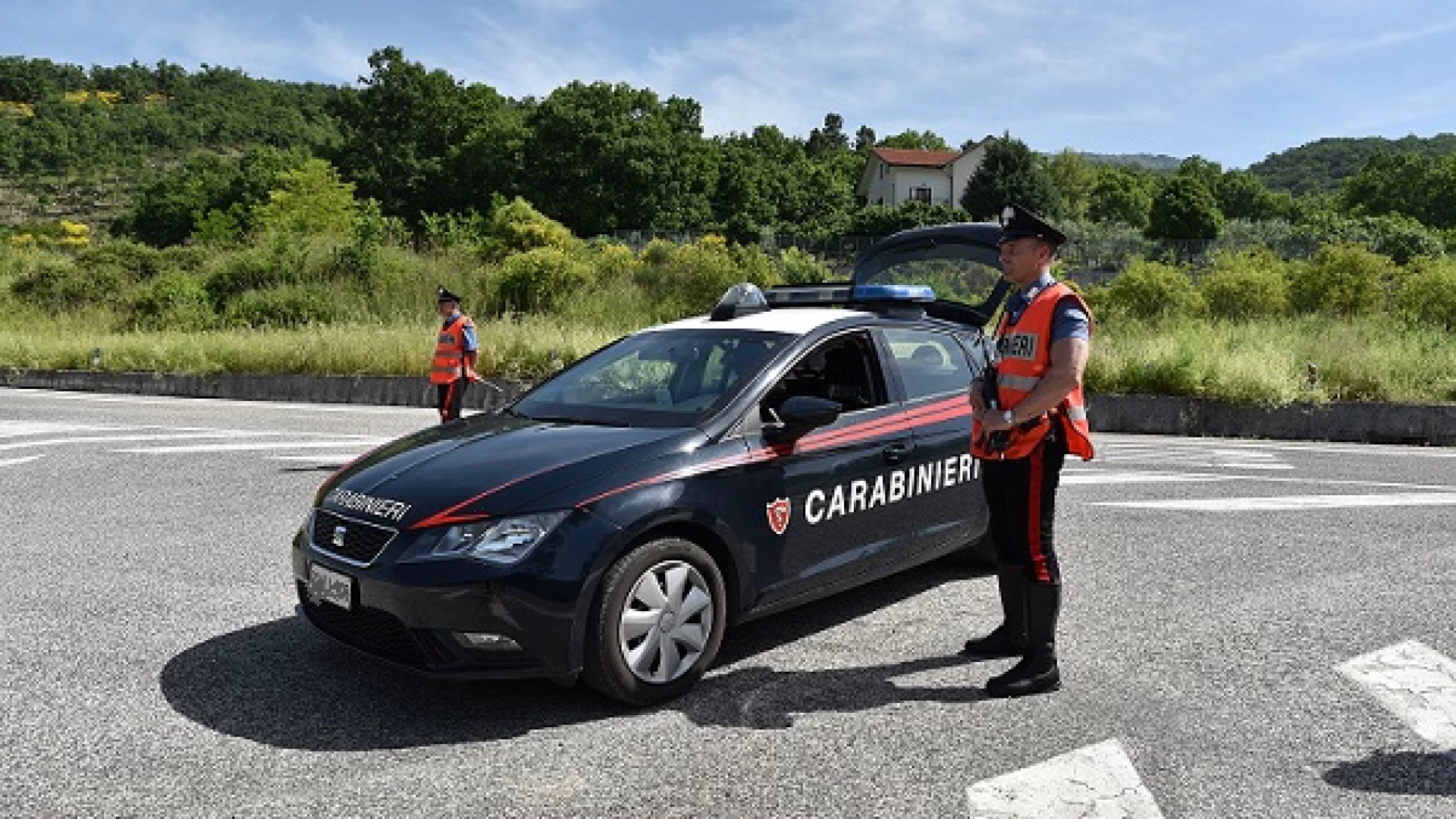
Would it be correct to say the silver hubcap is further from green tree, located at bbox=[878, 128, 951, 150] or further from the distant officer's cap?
green tree, located at bbox=[878, 128, 951, 150]

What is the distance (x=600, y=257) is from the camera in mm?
28688

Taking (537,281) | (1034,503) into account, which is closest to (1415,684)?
(1034,503)

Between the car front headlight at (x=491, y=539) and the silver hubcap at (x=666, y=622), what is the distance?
416 millimetres

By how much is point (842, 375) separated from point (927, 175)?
95.0m

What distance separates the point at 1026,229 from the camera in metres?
4.22

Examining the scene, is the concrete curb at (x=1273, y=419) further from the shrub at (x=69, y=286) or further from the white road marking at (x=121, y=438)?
the shrub at (x=69, y=286)

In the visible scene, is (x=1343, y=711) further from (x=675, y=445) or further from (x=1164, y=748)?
(x=675, y=445)

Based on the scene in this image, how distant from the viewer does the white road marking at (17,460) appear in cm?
1032

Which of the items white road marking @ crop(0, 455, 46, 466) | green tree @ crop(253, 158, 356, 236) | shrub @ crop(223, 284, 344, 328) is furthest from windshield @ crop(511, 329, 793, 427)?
green tree @ crop(253, 158, 356, 236)

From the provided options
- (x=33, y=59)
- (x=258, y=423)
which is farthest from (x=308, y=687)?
(x=33, y=59)

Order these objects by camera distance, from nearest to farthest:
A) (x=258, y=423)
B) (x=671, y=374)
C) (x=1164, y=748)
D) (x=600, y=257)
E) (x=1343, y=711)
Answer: (x=1164, y=748) → (x=1343, y=711) → (x=671, y=374) → (x=258, y=423) → (x=600, y=257)

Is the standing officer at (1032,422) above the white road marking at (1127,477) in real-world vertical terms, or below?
above

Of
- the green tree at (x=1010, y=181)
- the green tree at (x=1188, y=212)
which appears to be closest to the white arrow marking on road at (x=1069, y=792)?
the green tree at (x=1010, y=181)

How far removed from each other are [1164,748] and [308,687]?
321cm
